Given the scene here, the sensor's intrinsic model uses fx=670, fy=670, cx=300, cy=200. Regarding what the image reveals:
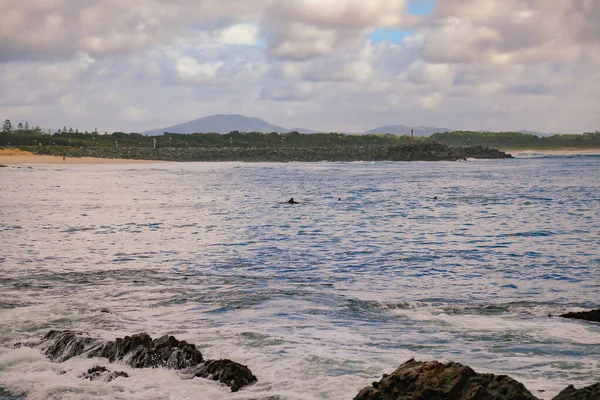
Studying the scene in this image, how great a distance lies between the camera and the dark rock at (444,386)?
26.9 feet

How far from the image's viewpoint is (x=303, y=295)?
18906 millimetres

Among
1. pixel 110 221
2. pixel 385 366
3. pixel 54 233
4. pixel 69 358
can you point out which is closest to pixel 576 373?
pixel 385 366

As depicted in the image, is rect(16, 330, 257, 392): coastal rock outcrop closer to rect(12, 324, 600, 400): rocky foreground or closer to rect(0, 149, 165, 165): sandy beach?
rect(12, 324, 600, 400): rocky foreground

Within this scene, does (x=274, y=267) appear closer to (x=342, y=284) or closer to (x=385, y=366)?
(x=342, y=284)

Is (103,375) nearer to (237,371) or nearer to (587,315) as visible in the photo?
(237,371)

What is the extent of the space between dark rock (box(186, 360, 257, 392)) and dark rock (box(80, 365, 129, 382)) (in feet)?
3.69

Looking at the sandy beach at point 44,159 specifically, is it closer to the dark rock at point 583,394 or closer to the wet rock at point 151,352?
the wet rock at point 151,352

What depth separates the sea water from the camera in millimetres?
11445

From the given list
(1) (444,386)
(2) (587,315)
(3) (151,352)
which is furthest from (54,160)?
(1) (444,386)

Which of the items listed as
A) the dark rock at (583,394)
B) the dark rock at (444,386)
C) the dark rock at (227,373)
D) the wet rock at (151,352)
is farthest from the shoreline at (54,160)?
the dark rock at (583,394)

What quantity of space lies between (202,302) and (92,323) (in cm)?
339

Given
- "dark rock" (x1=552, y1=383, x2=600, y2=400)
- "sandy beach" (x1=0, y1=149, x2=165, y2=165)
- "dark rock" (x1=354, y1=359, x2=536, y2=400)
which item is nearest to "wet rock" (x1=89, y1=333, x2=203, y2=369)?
"dark rock" (x1=354, y1=359, x2=536, y2=400)

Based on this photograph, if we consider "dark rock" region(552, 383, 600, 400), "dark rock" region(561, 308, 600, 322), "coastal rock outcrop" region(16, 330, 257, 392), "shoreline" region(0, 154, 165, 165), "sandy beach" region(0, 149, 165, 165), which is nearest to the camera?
"dark rock" region(552, 383, 600, 400)

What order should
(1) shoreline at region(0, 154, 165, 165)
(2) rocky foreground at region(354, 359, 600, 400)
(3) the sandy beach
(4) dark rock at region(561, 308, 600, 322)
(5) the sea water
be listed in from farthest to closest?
(3) the sandy beach, (1) shoreline at region(0, 154, 165, 165), (4) dark rock at region(561, 308, 600, 322), (5) the sea water, (2) rocky foreground at region(354, 359, 600, 400)
